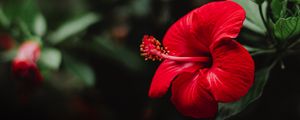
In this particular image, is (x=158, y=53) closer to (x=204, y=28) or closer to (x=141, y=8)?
(x=204, y=28)

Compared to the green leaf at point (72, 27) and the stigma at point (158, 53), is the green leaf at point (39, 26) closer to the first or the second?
the green leaf at point (72, 27)

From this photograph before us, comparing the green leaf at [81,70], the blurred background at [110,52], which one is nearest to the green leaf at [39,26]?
the blurred background at [110,52]

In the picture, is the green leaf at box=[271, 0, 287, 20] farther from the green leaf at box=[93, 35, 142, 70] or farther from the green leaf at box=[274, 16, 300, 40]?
the green leaf at box=[93, 35, 142, 70]

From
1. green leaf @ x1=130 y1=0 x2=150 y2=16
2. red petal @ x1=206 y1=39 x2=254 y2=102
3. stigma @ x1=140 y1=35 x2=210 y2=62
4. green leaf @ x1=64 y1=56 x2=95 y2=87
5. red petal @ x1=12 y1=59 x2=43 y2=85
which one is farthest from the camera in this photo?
green leaf @ x1=130 y1=0 x2=150 y2=16

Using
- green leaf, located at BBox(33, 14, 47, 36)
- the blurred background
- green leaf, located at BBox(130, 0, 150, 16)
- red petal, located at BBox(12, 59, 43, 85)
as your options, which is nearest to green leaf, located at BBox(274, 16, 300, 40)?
the blurred background

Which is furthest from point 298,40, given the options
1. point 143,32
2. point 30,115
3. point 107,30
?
point 30,115

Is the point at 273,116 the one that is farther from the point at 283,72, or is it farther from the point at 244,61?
the point at 244,61
